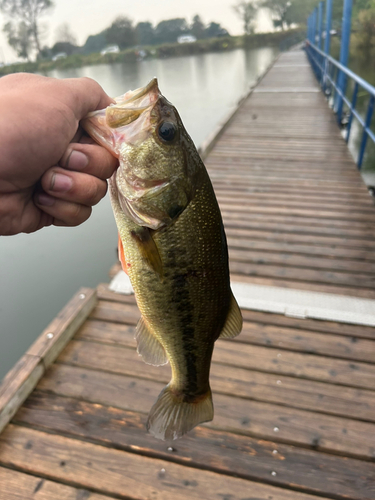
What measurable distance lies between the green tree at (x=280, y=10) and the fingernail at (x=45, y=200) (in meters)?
59.3

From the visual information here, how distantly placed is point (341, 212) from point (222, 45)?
3966cm

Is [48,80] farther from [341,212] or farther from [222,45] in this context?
[222,45]

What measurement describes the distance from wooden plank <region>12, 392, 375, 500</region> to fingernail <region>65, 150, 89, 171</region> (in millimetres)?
1497

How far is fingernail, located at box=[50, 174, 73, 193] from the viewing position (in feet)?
3.21

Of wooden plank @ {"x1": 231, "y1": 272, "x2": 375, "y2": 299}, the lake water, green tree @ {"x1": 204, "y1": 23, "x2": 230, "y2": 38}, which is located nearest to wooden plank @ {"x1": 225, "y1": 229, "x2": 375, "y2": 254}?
wooden plank @ {"x1": 231, "y1": 272, "x2": 375, "y2": 299}

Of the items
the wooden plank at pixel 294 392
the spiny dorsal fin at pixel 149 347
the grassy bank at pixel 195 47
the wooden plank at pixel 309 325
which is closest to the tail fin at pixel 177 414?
the spiny dorsal fin at pixel 149 347

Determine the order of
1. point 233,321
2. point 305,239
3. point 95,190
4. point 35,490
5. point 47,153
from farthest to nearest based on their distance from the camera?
point 305,239, point 35,490, point 233,321, point 95,190, point 47,153

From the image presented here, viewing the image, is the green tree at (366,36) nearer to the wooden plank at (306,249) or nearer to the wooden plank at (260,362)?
the wooden plank at (306,249)

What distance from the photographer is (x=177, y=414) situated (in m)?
1.39

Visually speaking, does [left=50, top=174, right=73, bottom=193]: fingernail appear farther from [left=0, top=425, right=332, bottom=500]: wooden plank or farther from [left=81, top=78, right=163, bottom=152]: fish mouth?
[left=0, top=425, right=332, bottom=500]: wooden plank

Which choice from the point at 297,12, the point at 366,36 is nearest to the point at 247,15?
the point at 297,12

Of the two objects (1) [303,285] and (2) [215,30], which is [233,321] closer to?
(1) [303,285]

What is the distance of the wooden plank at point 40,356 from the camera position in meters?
1.96

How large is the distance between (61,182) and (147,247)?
1.00 ft
